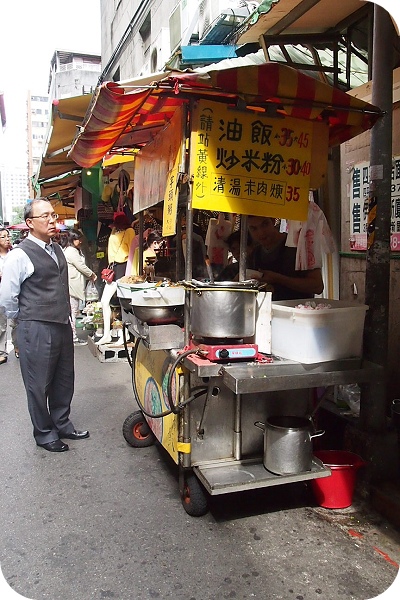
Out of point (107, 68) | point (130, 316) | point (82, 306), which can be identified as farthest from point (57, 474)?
point (107, 68)

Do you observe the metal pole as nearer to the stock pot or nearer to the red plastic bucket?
the red plastic bucket

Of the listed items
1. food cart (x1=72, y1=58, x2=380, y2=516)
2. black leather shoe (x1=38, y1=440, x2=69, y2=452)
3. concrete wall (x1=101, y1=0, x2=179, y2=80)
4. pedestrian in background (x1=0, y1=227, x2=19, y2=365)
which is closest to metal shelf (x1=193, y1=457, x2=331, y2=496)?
food cart (x1=72, y1=58, x2=380, y2=516)

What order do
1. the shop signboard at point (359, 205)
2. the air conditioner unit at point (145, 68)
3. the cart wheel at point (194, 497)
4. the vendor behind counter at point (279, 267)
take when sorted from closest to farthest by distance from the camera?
the cart wheel at point (194, 497) < the vendor behind counter at point (279, 267) < the shop signboard at point (359, 205) < the air conditioner unit at point (145, 68)

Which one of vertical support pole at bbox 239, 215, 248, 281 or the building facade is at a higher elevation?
the building facade

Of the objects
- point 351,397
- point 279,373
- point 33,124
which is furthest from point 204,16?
point 33,124

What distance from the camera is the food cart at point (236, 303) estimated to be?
10.3ft

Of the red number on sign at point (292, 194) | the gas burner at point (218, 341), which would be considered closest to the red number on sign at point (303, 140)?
the red number on sign at point (292, 194)

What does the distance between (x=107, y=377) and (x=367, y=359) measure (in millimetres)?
4773

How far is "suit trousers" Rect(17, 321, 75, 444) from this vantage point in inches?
179

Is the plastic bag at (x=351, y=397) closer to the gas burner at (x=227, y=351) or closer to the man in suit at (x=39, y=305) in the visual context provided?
the gas burner at (x=227, y=351)

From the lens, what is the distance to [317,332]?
323cm

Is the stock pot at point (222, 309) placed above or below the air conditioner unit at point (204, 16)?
below

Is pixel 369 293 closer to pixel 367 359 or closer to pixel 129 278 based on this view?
pixel 367 359

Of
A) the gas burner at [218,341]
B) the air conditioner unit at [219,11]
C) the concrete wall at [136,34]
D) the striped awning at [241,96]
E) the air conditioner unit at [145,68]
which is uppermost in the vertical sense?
the concrete wall at [136,34]
